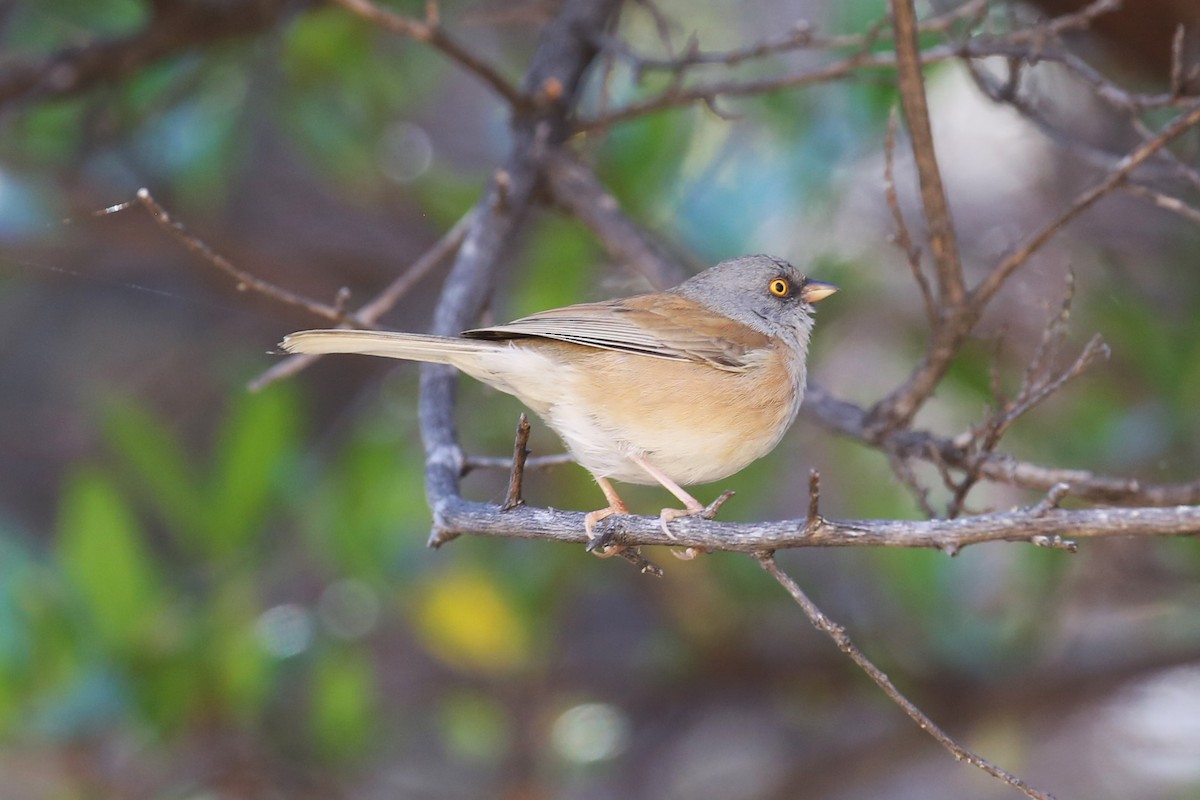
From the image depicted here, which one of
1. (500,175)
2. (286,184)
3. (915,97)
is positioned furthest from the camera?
(286,184)

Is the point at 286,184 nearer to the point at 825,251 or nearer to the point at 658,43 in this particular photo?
the point at 658,43

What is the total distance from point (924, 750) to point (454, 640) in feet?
6.76

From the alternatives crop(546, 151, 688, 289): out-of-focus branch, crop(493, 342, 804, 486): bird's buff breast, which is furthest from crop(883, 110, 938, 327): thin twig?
crop(546, 151, 688, 289): out-of-focus branch

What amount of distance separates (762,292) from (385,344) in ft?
5.13

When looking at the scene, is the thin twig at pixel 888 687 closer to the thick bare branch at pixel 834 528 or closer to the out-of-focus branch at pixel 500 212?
the thick bare branch at pixel 834 528

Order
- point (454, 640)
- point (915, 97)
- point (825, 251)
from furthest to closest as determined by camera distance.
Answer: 1. point (825, 251)
2. point (454, 640)
3. point (915, 97)

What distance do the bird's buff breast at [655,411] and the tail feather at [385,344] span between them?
0.29m

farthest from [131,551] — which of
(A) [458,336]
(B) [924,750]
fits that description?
(B) [924,750]

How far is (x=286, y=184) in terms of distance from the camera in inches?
260

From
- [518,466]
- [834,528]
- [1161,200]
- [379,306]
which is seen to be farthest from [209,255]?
[1161,200]

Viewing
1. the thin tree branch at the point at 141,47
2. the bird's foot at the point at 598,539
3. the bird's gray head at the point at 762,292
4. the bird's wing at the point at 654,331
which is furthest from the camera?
the thin tree branch at the point at 141,47

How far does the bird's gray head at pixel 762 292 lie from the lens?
378 cm

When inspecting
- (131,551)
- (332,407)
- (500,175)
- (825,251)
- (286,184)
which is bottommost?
(131,551)

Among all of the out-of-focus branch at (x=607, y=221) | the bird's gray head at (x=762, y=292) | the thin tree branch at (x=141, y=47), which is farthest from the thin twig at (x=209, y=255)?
the thin tree branch at (x=141, y=47)
